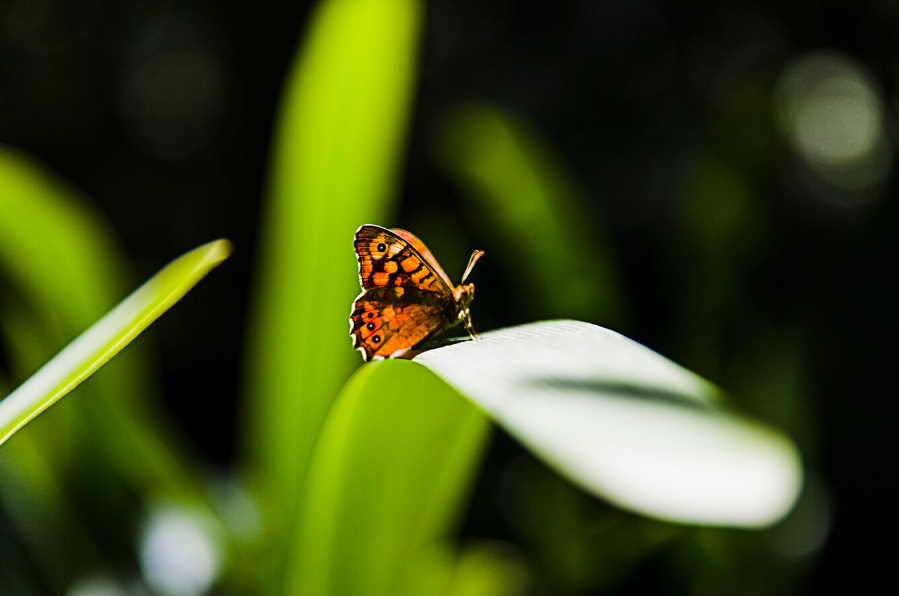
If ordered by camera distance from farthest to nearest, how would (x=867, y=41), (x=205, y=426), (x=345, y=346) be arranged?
(x=205, y=426) → (x=867, y=41) → (x=345, y=346)

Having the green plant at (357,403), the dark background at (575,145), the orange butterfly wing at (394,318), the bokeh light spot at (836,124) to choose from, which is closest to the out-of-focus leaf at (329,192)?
the green plant at (357,403)

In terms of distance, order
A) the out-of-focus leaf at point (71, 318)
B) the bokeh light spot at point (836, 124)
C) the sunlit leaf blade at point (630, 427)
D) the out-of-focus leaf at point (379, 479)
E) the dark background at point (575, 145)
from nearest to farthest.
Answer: the sunlit leaf blade at point (630, 427)
the out-of-focus leaf at point (379, 479)
the out-of-focus leaf at point (71, 318)
the dark background at point (575, 145)
the bokeh light spot at point (836, 124)

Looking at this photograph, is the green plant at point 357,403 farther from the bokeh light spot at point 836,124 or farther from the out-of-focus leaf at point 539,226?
the bokeh light spot at point 836,124

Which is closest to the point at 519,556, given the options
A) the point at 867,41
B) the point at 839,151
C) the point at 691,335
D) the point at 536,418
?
the point at 691,335

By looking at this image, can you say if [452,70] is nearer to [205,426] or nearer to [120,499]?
[205,426]

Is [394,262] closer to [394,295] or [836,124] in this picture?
[394,295]

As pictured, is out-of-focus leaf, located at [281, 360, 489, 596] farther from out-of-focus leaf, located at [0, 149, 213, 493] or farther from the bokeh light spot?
the bokeh light spot
